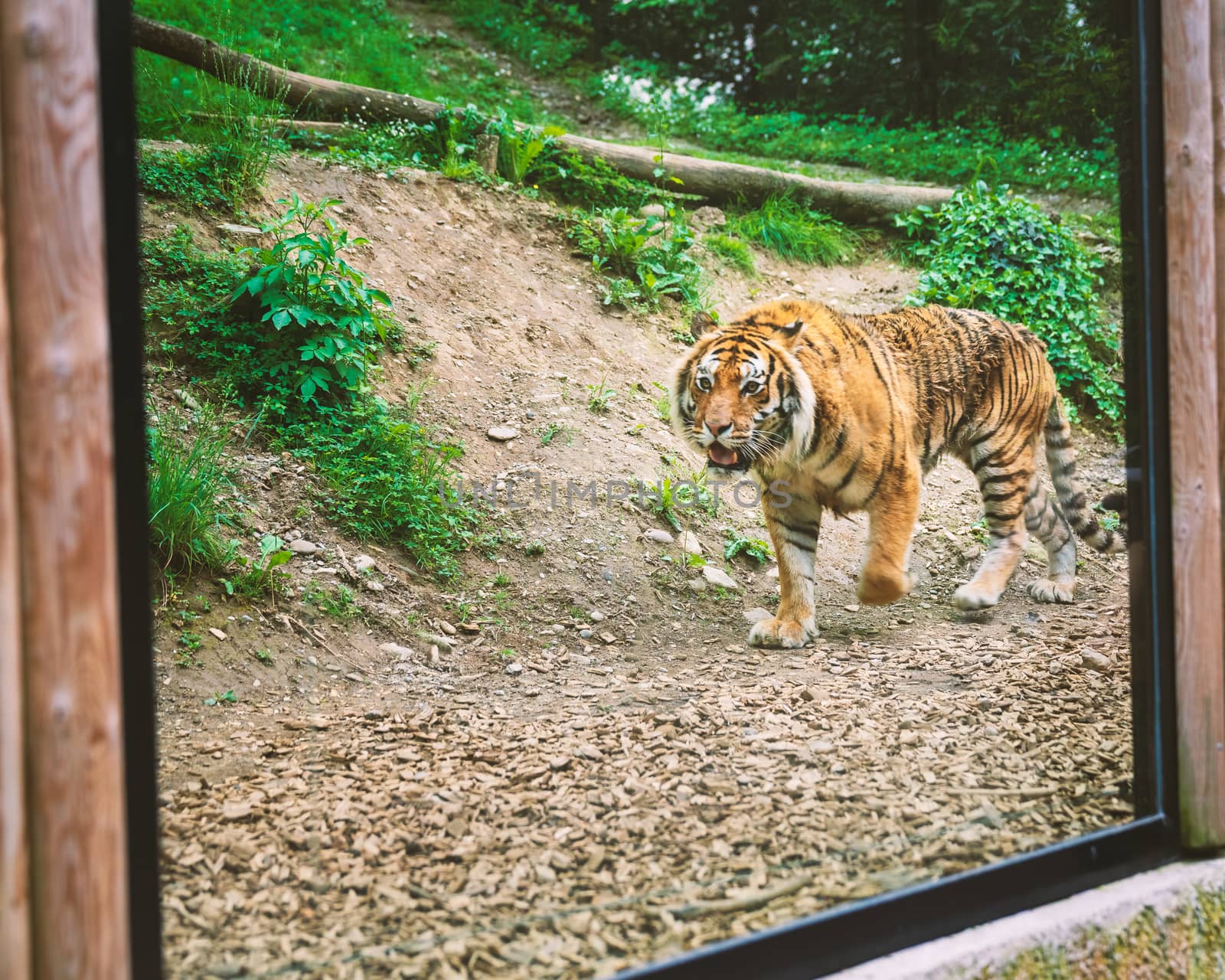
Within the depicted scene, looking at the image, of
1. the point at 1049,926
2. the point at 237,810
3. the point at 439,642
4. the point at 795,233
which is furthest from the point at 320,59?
the point at 1049,926

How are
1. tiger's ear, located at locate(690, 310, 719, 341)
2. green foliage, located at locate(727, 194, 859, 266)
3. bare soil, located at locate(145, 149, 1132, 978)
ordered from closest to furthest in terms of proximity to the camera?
bare soil, located at locate(145, 149, 1132, 978), tiger's ear, located at locate(690, 310, 719, 341), green foliage, located at locate(727, 194, 859, 266)

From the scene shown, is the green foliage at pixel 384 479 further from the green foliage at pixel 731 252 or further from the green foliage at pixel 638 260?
the green foliage at pixel 731 252

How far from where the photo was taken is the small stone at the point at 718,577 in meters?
4.27

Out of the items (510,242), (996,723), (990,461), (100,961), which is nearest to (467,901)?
(100,961)

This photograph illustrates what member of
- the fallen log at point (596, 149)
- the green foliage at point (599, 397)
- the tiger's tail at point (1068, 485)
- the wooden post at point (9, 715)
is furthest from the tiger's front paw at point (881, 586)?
the fallen log at point (596, 149)

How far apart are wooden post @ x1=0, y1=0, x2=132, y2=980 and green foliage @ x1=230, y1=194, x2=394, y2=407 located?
3.00 meters

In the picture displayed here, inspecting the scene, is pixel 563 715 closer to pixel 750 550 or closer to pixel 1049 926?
pixel 1049 926

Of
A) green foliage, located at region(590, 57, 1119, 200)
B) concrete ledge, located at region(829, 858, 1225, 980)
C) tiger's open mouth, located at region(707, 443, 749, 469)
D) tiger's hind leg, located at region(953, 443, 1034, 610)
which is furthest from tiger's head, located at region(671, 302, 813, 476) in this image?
green foliage, located at region(590, 57, 1119, 200)

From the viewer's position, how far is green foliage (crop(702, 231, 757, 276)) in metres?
6.45

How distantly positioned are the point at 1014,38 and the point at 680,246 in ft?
13.8

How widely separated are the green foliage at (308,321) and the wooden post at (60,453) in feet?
9.83

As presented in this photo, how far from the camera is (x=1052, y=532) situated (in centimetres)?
438

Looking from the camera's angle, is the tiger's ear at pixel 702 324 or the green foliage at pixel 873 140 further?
the green foliage at pixel 873 140

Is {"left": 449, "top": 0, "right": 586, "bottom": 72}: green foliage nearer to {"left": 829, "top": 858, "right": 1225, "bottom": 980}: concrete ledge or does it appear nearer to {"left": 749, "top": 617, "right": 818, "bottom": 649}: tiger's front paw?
{"left": 749, "top": 617, "right": 818, "bottom": 649}: tiger's front paw
